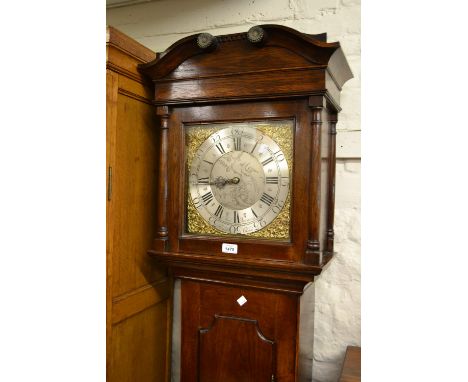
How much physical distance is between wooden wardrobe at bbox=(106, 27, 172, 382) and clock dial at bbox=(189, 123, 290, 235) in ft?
0.80

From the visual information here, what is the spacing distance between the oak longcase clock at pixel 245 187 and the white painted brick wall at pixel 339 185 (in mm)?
128

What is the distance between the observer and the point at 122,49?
1349mm

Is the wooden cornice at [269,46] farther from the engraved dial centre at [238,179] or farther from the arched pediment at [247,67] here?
the engraved dial centre at [238,179]

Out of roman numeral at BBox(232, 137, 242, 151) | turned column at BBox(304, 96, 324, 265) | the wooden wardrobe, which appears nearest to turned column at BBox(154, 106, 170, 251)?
the wooden wardrobe

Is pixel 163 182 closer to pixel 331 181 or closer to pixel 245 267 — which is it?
pixel 245 267

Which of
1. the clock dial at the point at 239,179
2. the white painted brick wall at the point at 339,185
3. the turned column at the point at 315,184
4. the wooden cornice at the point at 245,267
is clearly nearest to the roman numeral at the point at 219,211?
the clock dial at the point at 239,179

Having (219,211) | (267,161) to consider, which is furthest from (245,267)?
(267,161)

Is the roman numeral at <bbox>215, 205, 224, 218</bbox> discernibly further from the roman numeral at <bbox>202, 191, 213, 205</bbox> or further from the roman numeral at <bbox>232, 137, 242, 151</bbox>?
the roman numeral at <bbox>232, 137, 242, 151</bbox>

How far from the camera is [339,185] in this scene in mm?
1584

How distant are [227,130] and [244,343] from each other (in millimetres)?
768

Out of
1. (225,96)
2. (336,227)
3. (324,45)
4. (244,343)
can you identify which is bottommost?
(244,343)

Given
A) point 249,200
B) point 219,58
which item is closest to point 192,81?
point 219,58

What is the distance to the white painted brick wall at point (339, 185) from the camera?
1.55 meters
